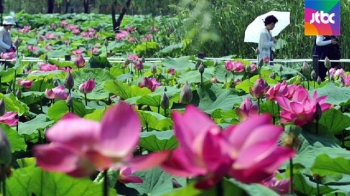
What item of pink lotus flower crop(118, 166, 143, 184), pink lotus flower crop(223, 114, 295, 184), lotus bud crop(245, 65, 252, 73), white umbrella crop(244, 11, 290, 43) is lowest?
pink lotus flower crop(118, 166, 143, 184)

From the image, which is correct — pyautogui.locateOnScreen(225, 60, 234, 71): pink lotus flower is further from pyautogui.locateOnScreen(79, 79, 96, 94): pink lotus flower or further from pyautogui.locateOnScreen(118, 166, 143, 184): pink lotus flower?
pyautogui.locateOnScreen(118, 166, 143, 184): pink lotus flower

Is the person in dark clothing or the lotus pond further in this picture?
the person in dark clothing

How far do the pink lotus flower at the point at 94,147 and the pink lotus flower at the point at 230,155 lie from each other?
2 cm

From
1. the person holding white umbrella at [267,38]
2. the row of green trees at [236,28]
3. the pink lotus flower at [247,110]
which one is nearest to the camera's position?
the pink lotus flower at [247,110]

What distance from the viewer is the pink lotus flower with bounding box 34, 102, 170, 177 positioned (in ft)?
1.62

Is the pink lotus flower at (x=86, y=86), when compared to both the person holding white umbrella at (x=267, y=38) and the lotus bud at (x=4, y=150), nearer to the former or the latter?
the lotus bud at (x=4, y=150)

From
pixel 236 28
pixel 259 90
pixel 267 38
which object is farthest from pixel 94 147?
pixel 236 28

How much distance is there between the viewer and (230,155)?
519 millimetres

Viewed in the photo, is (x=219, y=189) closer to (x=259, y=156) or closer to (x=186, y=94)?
(x=259, y=156)

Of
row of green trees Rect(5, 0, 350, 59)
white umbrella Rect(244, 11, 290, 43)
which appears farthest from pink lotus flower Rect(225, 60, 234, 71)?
row of green trees Rect(5, 0, 350, 59)

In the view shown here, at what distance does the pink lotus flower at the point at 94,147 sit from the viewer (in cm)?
49

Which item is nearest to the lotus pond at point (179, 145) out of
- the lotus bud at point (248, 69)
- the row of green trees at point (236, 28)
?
the lotus bud at point (248, 69)

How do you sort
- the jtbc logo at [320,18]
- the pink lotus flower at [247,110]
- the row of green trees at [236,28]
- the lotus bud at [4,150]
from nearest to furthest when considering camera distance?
the lotus bud at [4,150] → the pink lotus flower at [247,110] → the jtbc logo at [320,18] → the row of green trees at [236,28]

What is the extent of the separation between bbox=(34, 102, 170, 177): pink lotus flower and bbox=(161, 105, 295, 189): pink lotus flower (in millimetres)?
22
